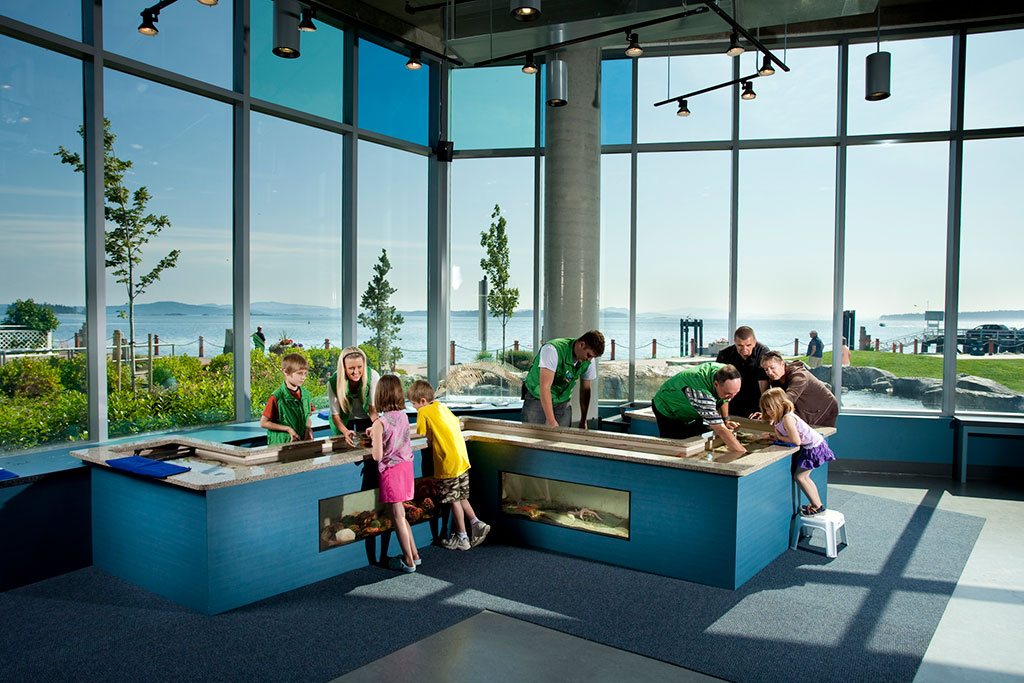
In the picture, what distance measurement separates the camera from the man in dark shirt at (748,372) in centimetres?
642

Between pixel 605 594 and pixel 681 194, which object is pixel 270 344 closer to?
pixel 605 594

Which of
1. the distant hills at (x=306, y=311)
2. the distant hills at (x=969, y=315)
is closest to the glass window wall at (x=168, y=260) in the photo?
the distant hills at (x=306, y=311)

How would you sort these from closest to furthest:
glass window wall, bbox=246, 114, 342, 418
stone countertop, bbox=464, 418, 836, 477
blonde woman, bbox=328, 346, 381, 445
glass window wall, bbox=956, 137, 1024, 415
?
stone countertop, bbox=464, 418, 836, 477
blonde woman, bbox=328, 346, 381, 445
glass window wall, bbox=246, 114, 342, 418
glass window wall, bbox=956, 137, 1024, 415

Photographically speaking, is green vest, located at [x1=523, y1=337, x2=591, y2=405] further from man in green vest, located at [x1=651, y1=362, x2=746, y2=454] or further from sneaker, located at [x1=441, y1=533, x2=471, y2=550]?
sneaker, located at [x1=441, y1=533, x2=471, y2=550]

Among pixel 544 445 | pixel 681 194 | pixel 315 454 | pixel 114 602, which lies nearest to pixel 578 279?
pixel 681 194

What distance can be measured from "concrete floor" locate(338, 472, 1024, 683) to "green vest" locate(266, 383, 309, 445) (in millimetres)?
1977

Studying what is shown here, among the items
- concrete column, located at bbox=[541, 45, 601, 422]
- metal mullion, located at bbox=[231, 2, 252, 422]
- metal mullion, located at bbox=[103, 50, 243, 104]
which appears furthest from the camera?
A: concrete column, located at bbox=[541, 45, 601, 422]

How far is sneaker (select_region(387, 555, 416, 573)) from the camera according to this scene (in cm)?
482

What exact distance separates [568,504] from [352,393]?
1.68 metres

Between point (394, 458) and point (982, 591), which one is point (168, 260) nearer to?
point (394, 458)

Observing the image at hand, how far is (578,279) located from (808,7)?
10.8 feet

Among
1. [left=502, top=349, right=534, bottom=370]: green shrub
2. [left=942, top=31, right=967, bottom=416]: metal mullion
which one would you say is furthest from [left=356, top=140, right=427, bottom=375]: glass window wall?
[left=942, top=31, right=967, bottom=416]: metal mullion

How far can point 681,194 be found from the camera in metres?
8.67

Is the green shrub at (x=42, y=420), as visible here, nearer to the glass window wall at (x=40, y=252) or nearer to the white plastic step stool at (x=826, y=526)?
the glass window wall at (x=40, y=252)
